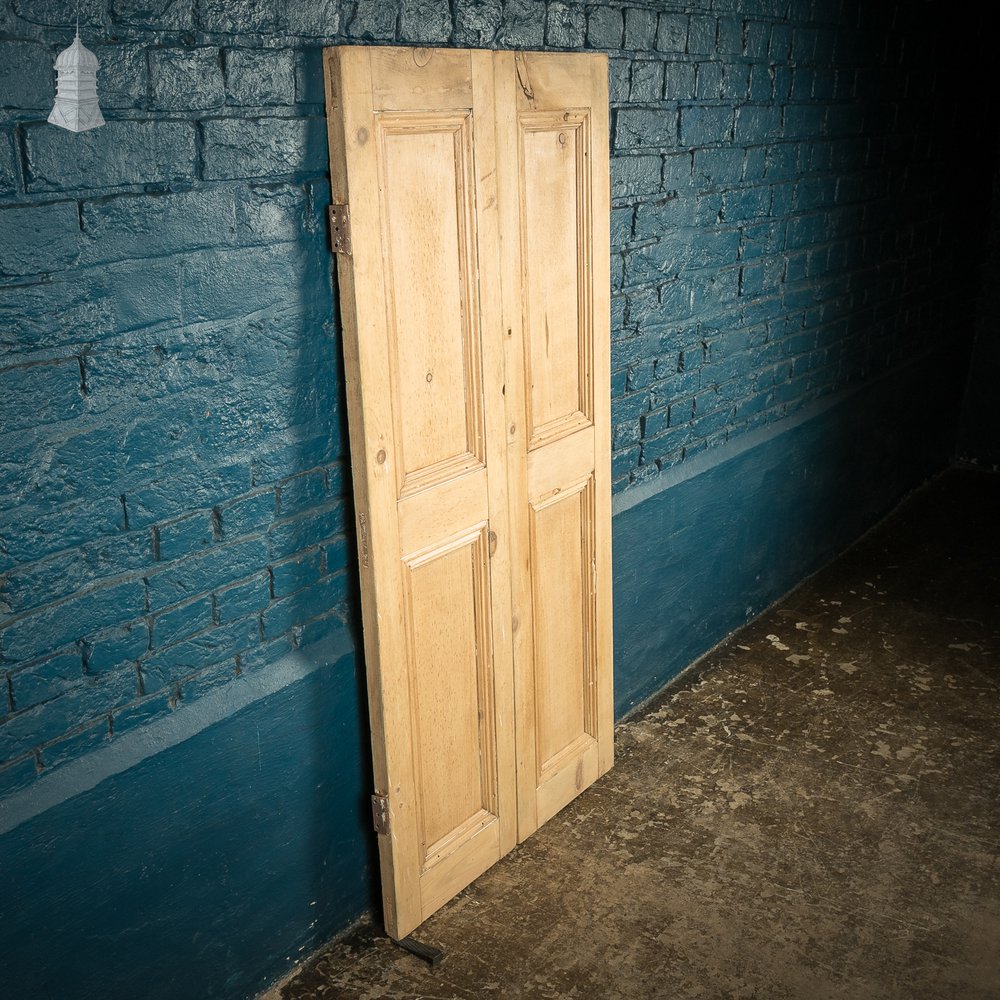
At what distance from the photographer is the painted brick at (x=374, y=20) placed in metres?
2.44

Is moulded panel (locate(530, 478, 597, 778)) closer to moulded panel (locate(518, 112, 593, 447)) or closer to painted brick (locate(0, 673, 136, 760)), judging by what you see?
moulded panel (locate(518, 112, 593, 447))

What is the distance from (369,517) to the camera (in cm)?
259

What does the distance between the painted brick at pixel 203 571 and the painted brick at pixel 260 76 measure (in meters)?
0.92

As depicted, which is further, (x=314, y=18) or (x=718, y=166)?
(x=718, y=166)

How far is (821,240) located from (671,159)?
1219 millimetres

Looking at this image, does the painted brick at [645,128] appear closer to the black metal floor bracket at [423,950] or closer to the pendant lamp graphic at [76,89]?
the pendant lamp graphic at [76,89]

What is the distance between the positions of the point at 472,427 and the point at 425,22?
943 mm

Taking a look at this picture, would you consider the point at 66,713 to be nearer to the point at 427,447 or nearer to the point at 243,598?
the point at 243,598

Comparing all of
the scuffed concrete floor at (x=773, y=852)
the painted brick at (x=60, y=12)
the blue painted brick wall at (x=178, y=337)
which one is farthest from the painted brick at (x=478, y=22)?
the scuffed concrete floor at (x=773, y=852)

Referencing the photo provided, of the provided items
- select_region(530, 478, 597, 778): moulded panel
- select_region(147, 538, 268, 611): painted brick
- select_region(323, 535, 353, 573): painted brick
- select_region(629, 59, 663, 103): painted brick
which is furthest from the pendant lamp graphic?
select_region(629, 59, 663, 103): painted brick

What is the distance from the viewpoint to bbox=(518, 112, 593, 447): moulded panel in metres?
2.89

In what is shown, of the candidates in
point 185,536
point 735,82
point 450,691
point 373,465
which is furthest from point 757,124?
point 185,536

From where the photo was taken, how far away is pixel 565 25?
10.0 ft

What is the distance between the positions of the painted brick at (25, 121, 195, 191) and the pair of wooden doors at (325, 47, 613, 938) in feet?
1.15
